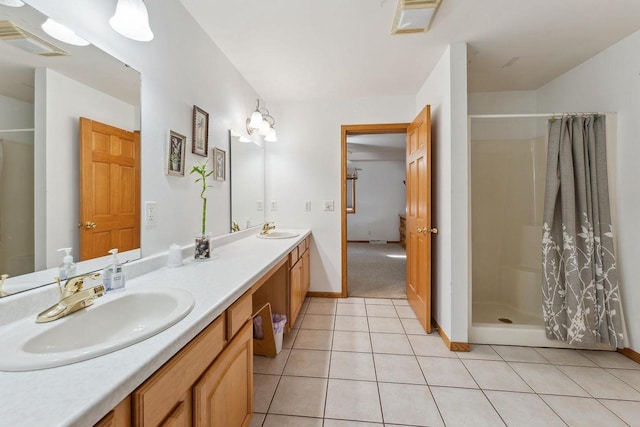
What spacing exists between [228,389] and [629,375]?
250cm

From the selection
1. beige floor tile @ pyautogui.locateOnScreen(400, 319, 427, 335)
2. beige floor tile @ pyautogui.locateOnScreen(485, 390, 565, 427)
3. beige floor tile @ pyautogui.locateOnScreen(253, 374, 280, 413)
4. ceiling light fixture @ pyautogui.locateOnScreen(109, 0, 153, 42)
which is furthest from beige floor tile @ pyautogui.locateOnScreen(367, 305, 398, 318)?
ceiling light fixture @ pyautogui.locateOnScreen(109, 0, 153, 42)

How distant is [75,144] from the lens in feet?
3.14

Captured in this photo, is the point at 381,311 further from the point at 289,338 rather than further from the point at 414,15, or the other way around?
the point at 414,15

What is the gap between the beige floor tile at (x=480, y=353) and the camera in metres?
1.90

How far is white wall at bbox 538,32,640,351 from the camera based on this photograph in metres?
1.82

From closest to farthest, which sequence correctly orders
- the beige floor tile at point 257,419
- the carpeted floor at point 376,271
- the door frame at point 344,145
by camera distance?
the beige floor tile at point 257,419 < the door frame at point 344,145 < the carpeted floor at point 376,271

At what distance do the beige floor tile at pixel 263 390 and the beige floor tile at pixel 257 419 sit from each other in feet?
0.09

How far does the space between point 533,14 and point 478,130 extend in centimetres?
117

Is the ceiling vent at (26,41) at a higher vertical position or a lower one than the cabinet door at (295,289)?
higher

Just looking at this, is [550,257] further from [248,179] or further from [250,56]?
[250,56]

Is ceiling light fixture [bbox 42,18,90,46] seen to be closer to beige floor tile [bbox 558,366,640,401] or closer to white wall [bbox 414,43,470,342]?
white wall [bbox 414,43,470,342]

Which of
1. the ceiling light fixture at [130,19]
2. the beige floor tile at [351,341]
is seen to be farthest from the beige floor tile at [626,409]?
the ceiling light fixture at [130,19]

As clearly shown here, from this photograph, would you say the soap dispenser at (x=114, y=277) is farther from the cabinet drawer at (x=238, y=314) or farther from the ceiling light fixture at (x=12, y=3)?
the ceiling light fixture at (x=12, y=3)

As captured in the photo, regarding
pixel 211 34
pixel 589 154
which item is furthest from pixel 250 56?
pixel 589 154
